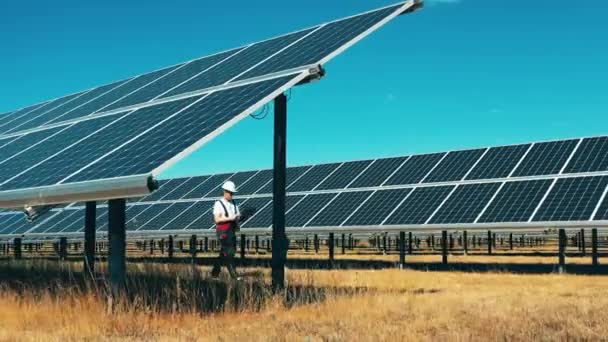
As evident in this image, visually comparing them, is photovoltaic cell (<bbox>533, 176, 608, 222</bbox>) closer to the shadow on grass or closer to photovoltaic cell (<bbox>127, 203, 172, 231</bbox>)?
the shadow on grass

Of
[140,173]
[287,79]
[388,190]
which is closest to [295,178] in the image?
[388,190]

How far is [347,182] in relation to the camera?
27531 mm

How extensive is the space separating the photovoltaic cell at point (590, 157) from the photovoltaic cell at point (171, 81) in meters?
11.9

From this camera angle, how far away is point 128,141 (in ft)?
34.7

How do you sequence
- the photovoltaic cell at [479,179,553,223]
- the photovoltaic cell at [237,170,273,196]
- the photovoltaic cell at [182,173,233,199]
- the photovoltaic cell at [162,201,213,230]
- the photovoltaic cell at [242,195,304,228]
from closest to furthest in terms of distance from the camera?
1. the photovoltaic cell at [479,179,553,223]
2. the photovoltaic cell at [242,195,304,228]
3. the photovoltaic cell at [162,201,213,230]
4. the photovoltaic cell at [237,170,273,196]
5. the photovoltaic cell at [182,173,233,199]

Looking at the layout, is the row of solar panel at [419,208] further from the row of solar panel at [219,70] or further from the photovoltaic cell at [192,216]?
the row of solar panel at [219,70]

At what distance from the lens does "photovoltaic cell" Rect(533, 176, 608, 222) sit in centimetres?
1933

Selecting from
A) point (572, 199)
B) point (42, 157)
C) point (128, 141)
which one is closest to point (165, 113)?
point (128, 141)

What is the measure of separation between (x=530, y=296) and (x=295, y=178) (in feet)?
61.2

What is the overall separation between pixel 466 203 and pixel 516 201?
1578 millimetres

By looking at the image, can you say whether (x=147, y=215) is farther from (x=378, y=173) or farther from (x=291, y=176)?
(x=378, y=173)

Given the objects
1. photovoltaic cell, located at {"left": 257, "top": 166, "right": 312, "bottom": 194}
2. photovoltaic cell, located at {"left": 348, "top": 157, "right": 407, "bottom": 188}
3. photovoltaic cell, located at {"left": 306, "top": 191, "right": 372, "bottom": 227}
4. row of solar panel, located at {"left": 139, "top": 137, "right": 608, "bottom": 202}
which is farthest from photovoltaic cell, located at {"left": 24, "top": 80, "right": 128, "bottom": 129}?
photovoltaic cell, located at {"left": 348, "top": 157, "right": 407, "bottom": 188}

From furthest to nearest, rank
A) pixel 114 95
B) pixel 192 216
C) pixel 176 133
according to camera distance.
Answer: pixel 192 216, pixel 114 95, pixel 176 133

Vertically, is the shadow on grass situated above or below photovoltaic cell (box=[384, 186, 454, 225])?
below
